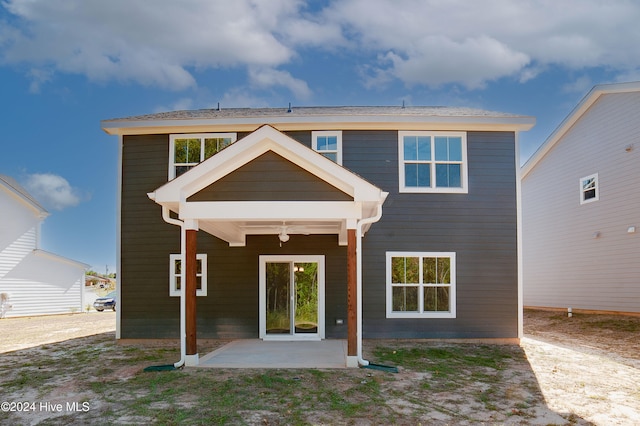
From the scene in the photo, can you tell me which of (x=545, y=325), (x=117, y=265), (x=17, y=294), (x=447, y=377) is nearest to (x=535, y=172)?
(x=545, y=325)

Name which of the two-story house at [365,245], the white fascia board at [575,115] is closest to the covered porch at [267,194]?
the two-story house at [365,245]

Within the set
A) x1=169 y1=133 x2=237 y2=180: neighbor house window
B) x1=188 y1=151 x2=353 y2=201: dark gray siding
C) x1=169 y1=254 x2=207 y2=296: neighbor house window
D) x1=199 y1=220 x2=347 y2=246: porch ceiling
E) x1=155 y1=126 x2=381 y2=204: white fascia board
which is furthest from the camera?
x1=169 y1=133 x2=237 y2=180: neighbor house window

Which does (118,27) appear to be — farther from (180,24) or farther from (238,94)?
(238,94)

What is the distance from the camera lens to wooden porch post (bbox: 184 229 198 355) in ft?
26.7

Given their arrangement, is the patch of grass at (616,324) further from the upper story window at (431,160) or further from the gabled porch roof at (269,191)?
the gabled porch roof at (269,191)

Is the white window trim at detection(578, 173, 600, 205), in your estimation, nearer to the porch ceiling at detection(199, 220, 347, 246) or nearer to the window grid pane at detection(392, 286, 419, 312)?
the window grid pane at detection(392, 286, 419, 312)

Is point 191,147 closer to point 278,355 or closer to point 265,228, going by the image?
point 265,228

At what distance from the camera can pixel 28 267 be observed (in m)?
21.2

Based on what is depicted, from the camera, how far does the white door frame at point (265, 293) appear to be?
37.5 feet

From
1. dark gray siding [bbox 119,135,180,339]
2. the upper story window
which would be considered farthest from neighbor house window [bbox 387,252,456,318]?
dark gray siding [bbox 119,135,180,339]

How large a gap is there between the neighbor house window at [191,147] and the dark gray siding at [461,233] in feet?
10.2

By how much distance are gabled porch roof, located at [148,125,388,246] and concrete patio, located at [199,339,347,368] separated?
8.33ft

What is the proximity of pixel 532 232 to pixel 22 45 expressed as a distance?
78.7 ft

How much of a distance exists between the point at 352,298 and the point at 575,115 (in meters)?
12.8
